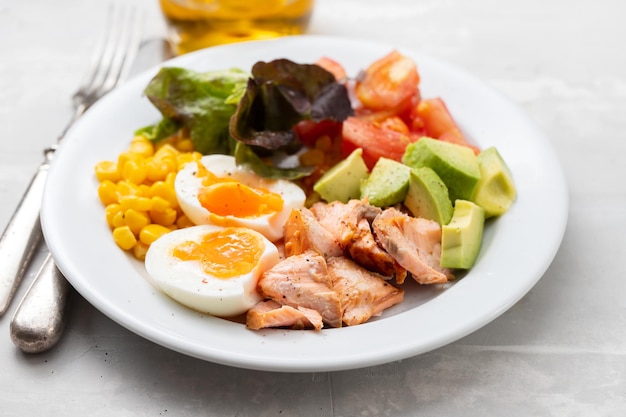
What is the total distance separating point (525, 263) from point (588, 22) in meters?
3.46

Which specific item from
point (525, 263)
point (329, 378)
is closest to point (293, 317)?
point (329, 378)

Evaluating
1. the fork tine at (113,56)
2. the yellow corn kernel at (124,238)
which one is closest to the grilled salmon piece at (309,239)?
the yellow corn kernel at (124,238)

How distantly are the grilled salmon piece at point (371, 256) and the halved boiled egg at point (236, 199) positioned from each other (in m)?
0.40

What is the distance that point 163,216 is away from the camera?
3.42 metres

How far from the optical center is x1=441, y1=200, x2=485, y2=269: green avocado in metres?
3.08

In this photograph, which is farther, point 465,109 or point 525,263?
point 465,109

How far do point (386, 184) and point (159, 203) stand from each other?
1.04 metres

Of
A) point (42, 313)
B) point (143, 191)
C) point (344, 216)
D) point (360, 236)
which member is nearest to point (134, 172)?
point (143, 191)

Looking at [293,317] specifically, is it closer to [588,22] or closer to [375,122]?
[375,122]

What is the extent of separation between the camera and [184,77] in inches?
153

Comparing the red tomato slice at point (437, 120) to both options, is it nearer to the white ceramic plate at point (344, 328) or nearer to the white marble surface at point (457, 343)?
the white ceramic plate at point (344, 328)

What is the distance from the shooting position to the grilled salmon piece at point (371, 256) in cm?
304

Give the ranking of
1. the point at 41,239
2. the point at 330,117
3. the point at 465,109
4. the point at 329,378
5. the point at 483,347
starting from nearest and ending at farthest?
the point at 329,378, the point at 483,347, the point at 41,239, the point at 330,117, the point at 465,109

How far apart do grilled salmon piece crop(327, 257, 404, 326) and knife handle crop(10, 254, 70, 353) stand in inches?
42.4
